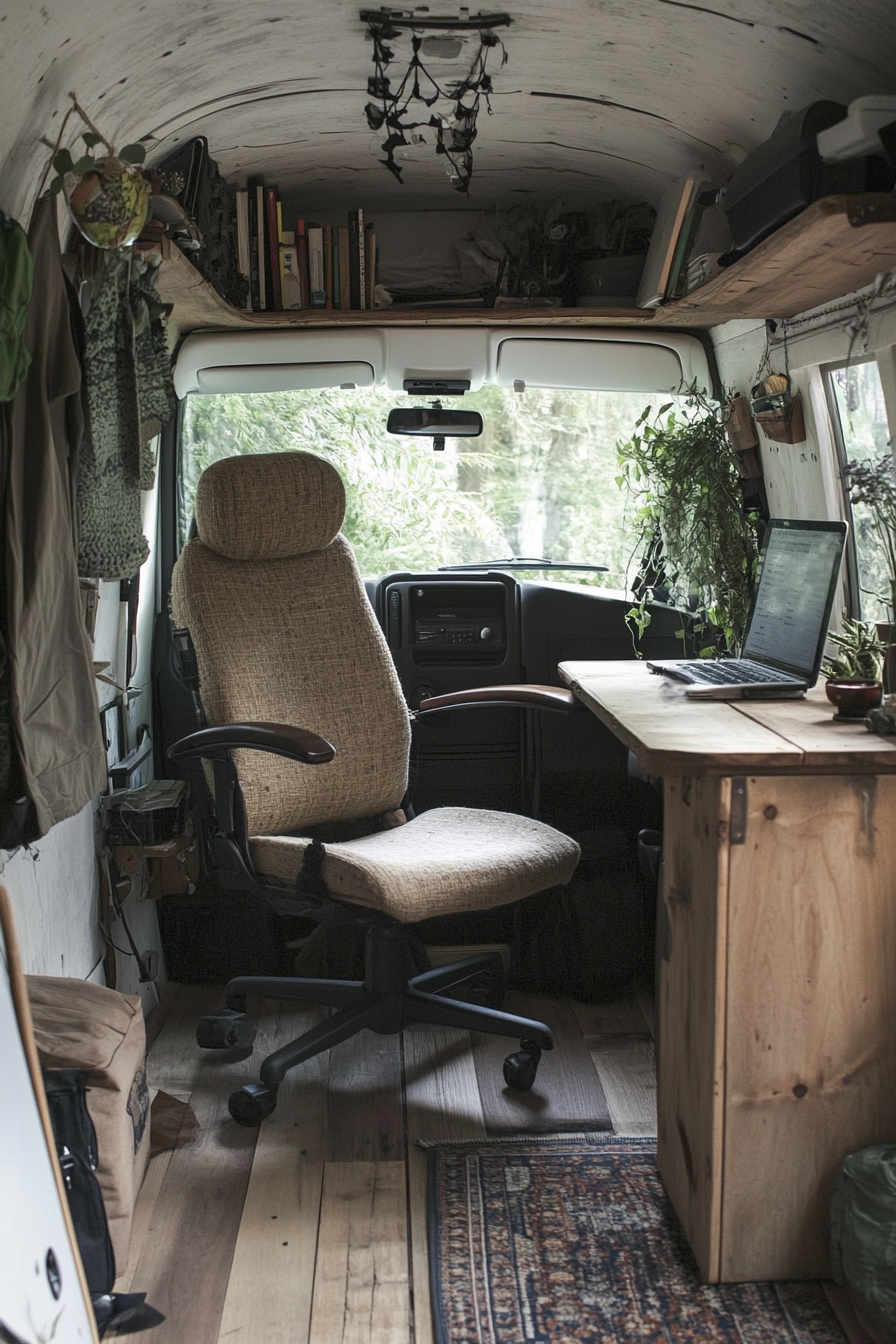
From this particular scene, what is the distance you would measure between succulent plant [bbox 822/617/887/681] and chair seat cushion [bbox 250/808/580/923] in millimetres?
700

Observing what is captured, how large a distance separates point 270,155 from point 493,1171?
2.50m

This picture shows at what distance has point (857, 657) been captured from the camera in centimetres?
225

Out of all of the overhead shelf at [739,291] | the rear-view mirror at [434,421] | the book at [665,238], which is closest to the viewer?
the overhead shelf at [739,291]

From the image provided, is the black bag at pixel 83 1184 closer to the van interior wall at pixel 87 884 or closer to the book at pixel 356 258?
the van interior wall at pixel 87 884

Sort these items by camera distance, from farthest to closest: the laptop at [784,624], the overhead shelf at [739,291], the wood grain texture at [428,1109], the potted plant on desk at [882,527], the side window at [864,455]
Result: the side window at [864,455], the laptop at [784,624], the potted plant on desk at [882,527], the overhead shelf at [739,291], the wood grain texture at [428,1109]

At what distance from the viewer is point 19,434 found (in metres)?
1.83

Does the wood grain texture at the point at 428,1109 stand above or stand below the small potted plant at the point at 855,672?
below

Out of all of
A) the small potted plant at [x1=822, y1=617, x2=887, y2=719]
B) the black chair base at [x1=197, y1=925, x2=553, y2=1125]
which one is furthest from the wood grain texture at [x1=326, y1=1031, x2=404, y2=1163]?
the small potted plant at [x1=822, y1=617, x2=887, y2=719]

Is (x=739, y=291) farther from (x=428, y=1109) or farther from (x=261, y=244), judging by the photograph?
(x=428, y=1109)

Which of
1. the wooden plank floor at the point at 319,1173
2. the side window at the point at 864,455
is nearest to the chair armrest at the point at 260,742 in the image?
the wooden plank floor at the point at 319,1173

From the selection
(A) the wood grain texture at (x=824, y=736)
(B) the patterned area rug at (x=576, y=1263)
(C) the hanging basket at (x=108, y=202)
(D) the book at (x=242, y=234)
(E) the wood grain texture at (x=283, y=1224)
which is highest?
(D) the book at (x=242, y=234)

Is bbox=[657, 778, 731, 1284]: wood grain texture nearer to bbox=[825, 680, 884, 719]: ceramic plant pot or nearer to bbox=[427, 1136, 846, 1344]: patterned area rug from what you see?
bbox=[427, 1136, 846, 1344]: patterned area rug

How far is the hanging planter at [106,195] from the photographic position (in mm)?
1941

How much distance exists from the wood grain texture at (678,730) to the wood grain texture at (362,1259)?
963mm
